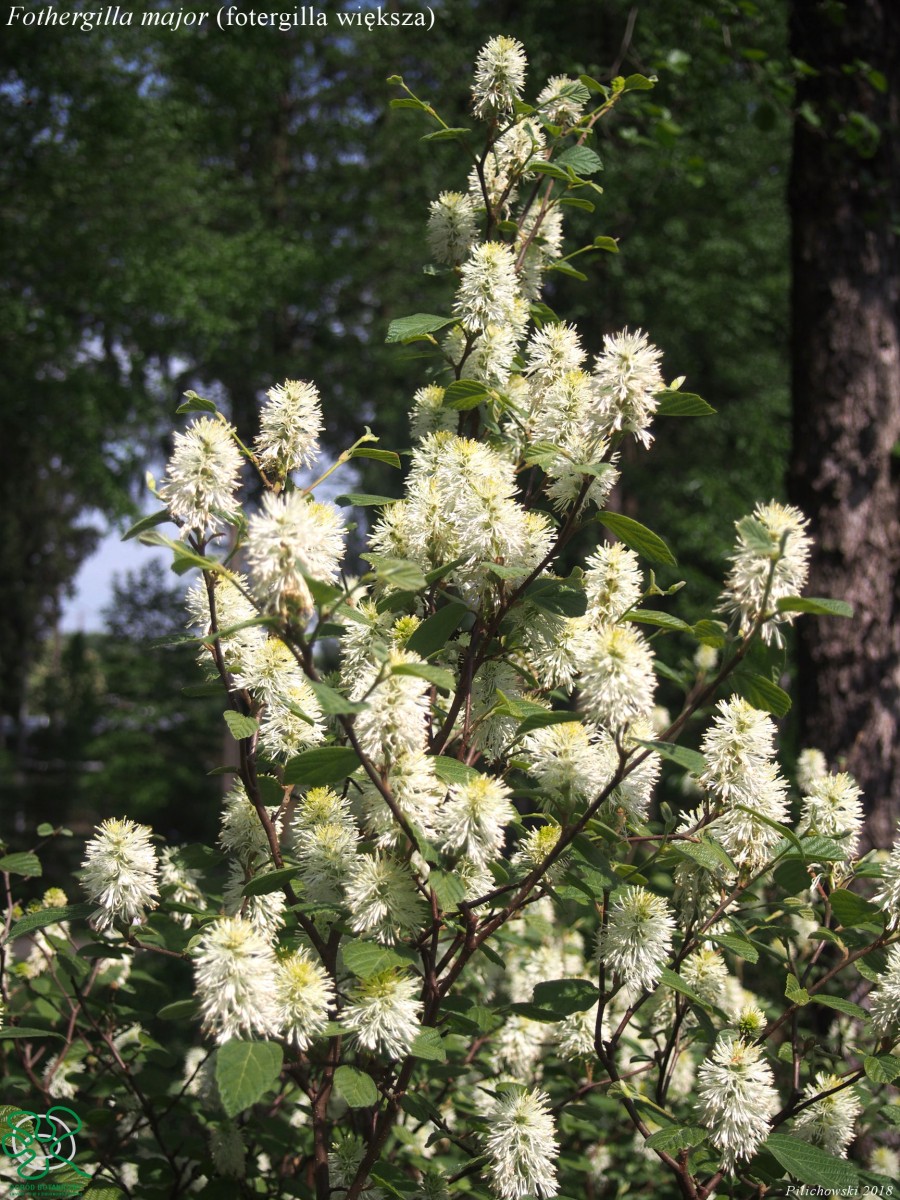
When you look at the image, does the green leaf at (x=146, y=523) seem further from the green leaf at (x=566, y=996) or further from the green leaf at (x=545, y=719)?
the green leaf at (x=566, y=996)

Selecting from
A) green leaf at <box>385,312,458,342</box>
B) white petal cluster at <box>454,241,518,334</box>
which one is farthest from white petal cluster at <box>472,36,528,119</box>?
green leaf at <box>385,312,458,342</box>

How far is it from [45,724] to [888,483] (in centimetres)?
1789

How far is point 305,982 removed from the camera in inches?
44.5

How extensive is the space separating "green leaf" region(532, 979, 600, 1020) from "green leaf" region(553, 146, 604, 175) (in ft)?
4.32

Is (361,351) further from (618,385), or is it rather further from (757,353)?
(618,385)

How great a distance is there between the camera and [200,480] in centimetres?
120

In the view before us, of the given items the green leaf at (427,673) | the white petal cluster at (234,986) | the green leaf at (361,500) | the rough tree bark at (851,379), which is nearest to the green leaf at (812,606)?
the green leaf at (427,673)

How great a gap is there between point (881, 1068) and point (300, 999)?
85 centimetres

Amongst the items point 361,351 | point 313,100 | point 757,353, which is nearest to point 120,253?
point 361,351

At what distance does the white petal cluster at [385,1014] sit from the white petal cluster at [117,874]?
36cm

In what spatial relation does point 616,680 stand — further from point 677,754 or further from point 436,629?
point 436,629

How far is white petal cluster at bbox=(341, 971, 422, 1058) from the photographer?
1128 millimetres

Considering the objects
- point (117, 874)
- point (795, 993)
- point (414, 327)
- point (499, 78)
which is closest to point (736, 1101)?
point (795, 993)

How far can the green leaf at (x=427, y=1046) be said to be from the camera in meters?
1.18
